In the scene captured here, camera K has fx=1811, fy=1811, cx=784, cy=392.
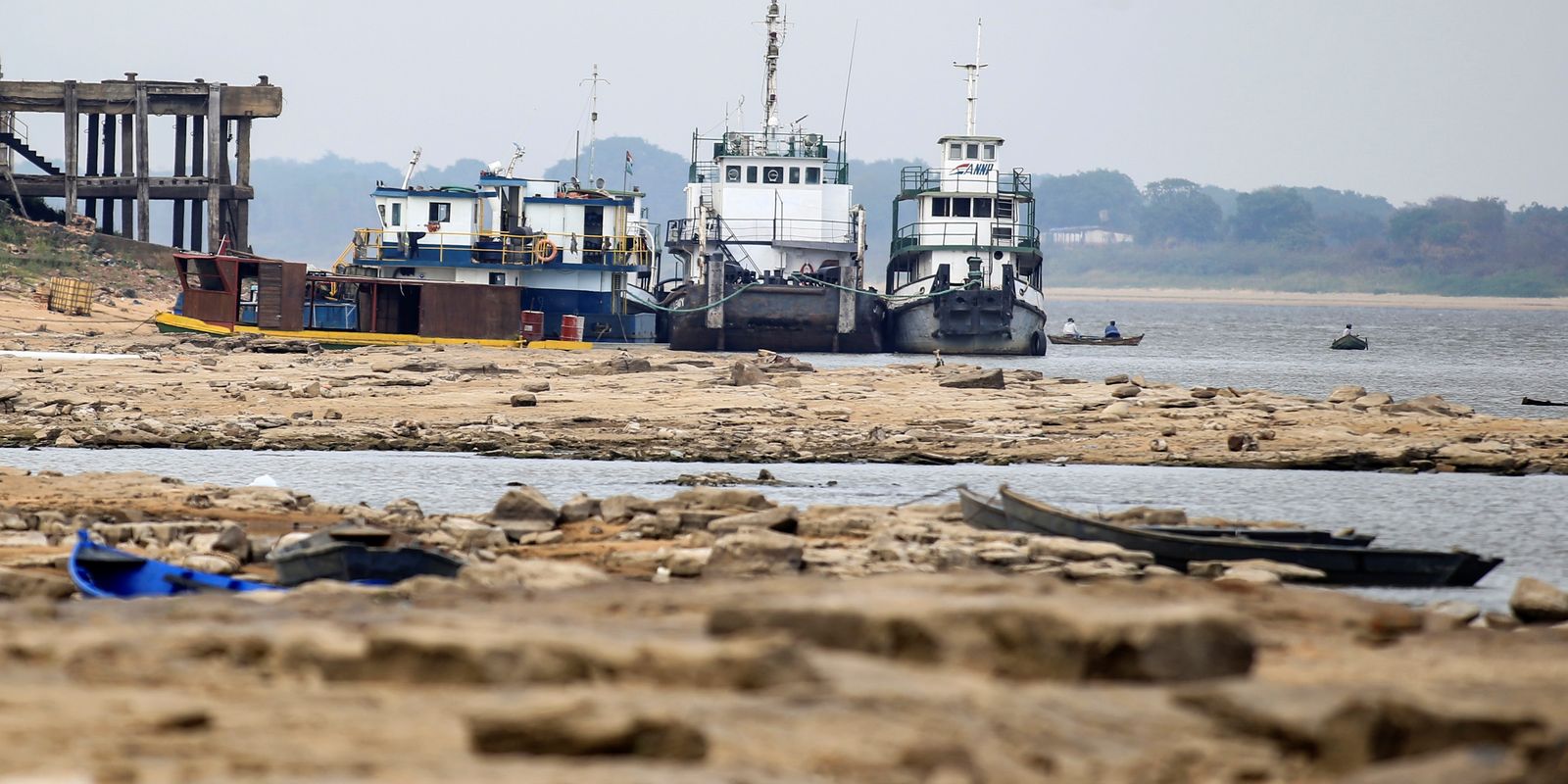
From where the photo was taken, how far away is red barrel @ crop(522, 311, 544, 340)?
45531 mm

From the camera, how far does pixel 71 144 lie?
177ft

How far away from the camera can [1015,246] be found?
53750mm

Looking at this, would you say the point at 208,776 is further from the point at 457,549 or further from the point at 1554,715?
the point at 457,549

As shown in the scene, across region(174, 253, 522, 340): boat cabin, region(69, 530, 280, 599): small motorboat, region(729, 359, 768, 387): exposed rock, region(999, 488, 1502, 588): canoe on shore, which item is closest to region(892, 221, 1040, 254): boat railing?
region(174, 253, 522, 340): boat cabin

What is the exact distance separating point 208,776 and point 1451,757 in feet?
14.2

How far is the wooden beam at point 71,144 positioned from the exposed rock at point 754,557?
153 ft

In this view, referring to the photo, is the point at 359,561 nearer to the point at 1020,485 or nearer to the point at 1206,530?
the point at 1206,530

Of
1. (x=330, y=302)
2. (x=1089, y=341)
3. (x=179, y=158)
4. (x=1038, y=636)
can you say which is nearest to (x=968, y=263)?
(x=1089, y=341)

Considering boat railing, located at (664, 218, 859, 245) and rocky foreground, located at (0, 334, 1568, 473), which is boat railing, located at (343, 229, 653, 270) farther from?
rocky foreground, located at (0, 334, 1568, 473)

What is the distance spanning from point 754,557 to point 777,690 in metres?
5.67

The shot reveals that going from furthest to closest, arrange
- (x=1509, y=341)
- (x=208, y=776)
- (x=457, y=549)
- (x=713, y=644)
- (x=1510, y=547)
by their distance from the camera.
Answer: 1. (x=1509, y=341)
2. (x=1510, y=547)
3. (x=457, y=549)
4. (x=713, y=644)
5. (x=208, y=776)

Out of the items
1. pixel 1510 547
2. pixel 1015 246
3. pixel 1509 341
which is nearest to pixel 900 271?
pixel 1015 246

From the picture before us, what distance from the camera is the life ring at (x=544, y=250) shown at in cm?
4862

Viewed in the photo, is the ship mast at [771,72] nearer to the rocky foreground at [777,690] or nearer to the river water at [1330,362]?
the river water at [1330,362]
